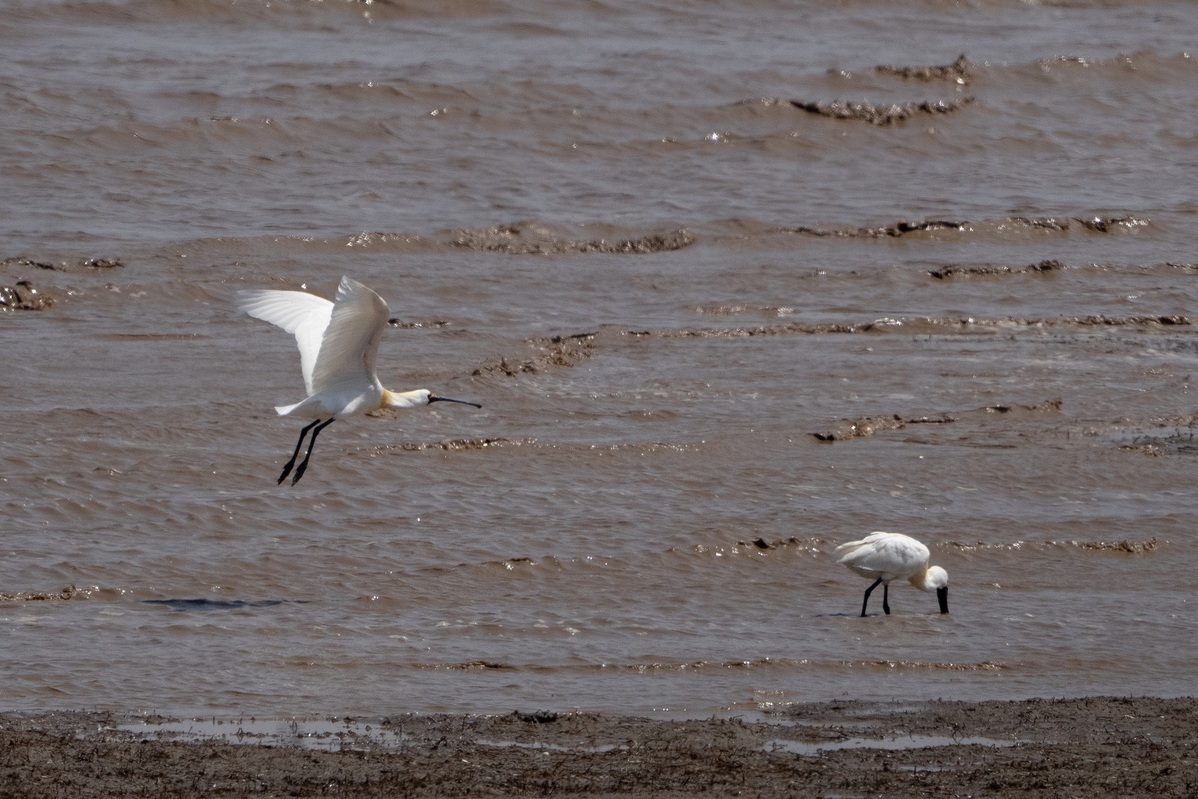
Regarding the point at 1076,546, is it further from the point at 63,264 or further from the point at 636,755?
the point at 63,264

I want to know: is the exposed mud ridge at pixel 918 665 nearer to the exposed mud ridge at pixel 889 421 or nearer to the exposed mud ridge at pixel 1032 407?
the exposed mud ridge at pixel 889 421

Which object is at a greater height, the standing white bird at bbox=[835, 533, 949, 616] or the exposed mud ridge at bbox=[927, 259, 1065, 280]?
the exposed mud ridge at bbox=[927, 259, 1065, 280]

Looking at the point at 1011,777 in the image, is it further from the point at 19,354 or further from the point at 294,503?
the point at 19,354

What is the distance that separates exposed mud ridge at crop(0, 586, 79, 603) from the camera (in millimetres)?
7754

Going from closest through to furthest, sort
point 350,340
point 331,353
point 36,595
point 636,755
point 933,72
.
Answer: point 636,755 < point 36,595 < point 350,340 < point 331,353 < point 933,72

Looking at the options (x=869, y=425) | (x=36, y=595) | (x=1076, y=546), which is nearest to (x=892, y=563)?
(x=1076, y=546)

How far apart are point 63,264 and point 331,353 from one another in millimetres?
5387

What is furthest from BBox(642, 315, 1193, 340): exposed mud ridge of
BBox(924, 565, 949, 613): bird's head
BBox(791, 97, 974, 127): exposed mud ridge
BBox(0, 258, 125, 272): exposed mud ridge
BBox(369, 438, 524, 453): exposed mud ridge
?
BBox(791, 97, 974, 127): exposed mud ridge

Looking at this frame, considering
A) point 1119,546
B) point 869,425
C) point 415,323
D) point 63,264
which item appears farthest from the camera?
point 63,264

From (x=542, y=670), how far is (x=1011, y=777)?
2110 millimetres

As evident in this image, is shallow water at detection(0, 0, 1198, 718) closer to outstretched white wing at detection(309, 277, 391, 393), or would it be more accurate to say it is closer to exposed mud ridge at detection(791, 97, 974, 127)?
exposed mud ridge at detection(791, 97, 974, 127)

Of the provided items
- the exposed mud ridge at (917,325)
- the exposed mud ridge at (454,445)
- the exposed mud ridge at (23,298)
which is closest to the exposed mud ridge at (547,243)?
the exposed mud ridge at (917,325)

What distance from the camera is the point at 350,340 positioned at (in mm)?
8805

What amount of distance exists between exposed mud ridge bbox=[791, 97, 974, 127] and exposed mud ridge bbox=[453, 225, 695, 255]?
15.2 feet
